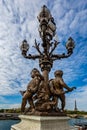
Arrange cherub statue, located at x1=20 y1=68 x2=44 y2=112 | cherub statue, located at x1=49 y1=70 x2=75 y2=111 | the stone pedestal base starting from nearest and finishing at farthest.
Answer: the stone pedestal base
cherub statue, located at x1=49 y1=70 x2=75 y2=111
cherub statue, located at x1=20 y1=68 x2=44 y2=112

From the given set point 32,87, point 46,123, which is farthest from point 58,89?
point 46,123

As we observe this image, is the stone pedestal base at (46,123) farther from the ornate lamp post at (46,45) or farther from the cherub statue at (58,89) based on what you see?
the ornate lamp post at (46,45)

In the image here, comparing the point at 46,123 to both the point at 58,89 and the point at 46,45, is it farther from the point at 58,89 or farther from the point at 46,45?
the point at 46,45

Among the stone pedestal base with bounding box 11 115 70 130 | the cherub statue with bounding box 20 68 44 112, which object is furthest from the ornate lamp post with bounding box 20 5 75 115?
the stone pedestal base with bounding box 11 115 70 130

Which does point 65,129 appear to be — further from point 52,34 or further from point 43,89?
point 52,34

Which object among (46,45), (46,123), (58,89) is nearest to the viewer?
(46,123)

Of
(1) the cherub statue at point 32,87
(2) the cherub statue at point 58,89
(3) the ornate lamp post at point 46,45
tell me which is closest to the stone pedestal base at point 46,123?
(2) the cherub statue at point 58,89

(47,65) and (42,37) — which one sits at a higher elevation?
(42,37)

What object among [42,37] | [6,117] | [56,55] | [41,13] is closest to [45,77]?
[56,55]

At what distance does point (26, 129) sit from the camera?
259 inches

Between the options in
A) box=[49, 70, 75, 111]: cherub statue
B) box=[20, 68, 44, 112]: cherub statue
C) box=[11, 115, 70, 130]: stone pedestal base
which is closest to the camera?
box=[11, 115, 70, 130]: stone pedestal base

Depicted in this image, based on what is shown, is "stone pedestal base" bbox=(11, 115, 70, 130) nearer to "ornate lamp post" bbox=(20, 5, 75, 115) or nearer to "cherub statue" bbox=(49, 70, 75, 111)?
"cherub statue" bbox=(49, 70, 75, 111)

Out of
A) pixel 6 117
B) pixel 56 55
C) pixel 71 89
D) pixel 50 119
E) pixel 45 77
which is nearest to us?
pixel 50 119

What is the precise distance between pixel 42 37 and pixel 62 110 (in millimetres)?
2888
